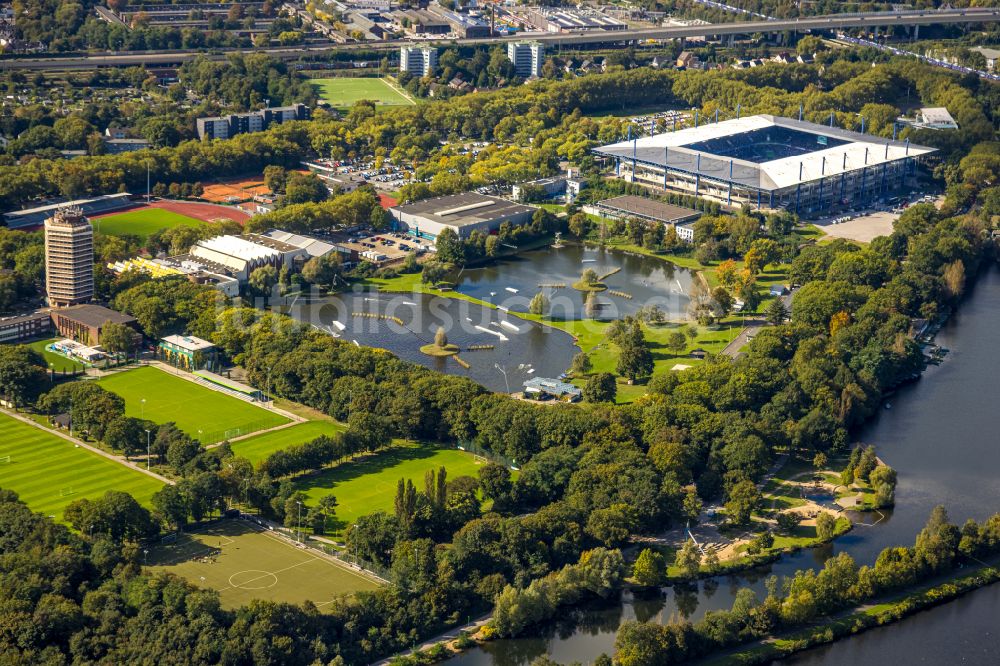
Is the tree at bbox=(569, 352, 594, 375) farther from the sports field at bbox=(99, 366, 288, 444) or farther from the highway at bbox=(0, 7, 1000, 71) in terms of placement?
the highway at bbox=(0, 7, 1000, 71)

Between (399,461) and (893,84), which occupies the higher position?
(893,84)

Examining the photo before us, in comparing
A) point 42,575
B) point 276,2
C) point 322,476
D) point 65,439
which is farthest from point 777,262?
point 276,2

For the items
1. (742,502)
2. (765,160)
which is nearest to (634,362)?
(742,502)

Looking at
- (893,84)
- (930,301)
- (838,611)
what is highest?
(893,84)

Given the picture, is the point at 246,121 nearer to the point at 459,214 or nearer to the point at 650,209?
the point at 459,214

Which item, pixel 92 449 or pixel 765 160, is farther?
pixel 765 160

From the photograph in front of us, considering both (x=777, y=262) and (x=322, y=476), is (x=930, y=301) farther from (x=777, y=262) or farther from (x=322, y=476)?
(x=322, y=476)

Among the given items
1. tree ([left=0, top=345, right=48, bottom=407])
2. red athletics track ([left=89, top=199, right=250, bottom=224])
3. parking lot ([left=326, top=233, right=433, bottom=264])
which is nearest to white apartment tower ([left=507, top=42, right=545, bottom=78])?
red athletics track ([left=89, top=199, right=250, bottom=224])
